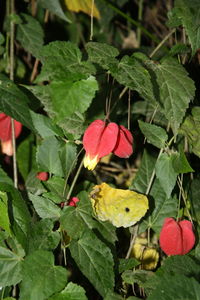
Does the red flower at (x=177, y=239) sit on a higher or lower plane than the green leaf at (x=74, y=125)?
lower

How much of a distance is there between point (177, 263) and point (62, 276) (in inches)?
8.7

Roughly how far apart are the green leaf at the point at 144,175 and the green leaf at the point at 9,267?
319mm

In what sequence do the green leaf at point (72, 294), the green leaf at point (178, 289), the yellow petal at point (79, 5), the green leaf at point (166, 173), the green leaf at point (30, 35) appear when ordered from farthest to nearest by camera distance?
the yellow petal at point (79, 5), the green leaf at point (30, 35), the green leaf at point (166, 173), the green leaf at point (72, 294), the green leaf at point (178, 289)

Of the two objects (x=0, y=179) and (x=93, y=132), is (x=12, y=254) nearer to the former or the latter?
(x=0, y=179)

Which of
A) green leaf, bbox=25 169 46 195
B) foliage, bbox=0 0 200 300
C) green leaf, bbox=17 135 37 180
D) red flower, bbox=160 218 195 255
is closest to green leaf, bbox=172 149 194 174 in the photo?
foliage, bbox=0 0 200 300

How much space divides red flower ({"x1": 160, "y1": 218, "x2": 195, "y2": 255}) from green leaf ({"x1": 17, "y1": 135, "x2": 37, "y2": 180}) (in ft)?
1.63

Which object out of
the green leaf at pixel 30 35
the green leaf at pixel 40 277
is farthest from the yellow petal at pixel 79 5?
the green leaf at pixel 40 277

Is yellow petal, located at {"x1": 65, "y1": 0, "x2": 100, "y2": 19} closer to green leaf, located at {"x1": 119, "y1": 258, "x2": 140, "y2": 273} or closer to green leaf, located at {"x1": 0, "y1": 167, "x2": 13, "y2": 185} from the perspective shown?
green leaf, located at {"x1": 0, "y1": 167, "x2": 13, "y2": 185}

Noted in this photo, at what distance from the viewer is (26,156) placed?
4.38 feet

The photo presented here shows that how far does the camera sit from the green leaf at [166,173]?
956 mm

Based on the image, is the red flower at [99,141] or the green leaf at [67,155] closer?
the red flower at [99,141]

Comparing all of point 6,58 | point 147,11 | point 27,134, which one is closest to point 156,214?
point 27,134

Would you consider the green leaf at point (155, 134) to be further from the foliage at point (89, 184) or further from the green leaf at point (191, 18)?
the green leaf at point (191, 18)

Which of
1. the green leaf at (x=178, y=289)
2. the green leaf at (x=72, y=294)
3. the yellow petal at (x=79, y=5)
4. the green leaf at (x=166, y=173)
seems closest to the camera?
the green leaf at (x=178, y=289)
